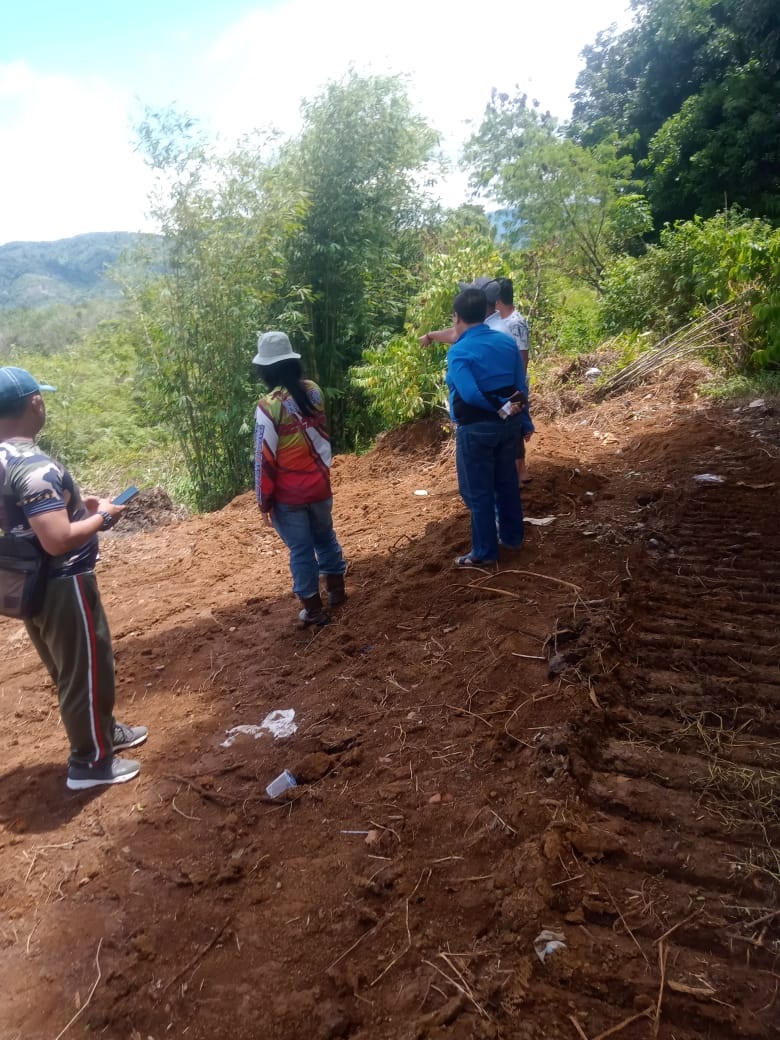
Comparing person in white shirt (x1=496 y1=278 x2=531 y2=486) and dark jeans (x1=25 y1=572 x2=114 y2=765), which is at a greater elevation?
person in white shirt (x1=496 y1=278 x2=531 y2=486)

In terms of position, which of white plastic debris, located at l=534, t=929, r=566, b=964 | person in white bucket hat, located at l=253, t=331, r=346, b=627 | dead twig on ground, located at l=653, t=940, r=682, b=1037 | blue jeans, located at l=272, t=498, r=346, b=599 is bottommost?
dead twig on ground, located at l=653, t=940, r=682, b=1037

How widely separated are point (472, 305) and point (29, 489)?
2.43 meters

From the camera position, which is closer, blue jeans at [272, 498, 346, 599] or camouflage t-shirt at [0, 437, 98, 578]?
camouflage t-shirt at [0, 437, 98, 578]

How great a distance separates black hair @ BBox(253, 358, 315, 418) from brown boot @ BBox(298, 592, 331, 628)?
3.64 ft

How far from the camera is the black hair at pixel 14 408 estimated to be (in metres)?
2.71

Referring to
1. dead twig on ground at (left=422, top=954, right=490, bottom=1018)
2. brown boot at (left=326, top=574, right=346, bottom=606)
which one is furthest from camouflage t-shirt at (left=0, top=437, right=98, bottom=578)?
dead twig on ground at (left=422, top=954, right=490, bottom=1018)

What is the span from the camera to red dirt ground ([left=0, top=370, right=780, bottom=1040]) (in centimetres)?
187

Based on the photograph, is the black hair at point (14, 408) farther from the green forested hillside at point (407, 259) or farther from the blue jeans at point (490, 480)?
the green forested hillside at point (407, 259)

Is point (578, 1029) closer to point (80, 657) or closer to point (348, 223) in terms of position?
point (80, 657)

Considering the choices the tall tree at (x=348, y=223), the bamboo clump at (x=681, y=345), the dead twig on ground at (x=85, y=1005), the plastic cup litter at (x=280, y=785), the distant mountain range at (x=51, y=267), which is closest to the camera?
the dead twig on ground at (x=85, y=1005)

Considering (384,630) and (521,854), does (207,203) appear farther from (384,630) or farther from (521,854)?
(521,854)

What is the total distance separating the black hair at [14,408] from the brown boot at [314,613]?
1934 mm

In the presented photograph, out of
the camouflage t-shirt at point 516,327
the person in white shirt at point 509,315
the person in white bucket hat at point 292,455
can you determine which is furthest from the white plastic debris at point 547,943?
the camouflage t-shirt at point 516,327

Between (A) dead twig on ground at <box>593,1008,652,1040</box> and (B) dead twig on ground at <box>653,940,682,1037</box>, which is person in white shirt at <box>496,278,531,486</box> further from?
(A) dead twig on ground at <box>593,1008,652,1040</box>
